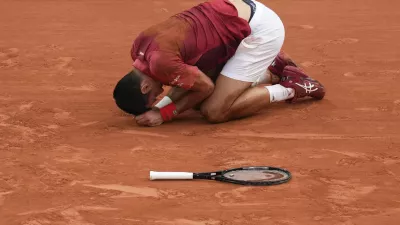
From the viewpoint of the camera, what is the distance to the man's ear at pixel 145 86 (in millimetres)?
6280

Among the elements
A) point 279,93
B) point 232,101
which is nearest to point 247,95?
point 232,101

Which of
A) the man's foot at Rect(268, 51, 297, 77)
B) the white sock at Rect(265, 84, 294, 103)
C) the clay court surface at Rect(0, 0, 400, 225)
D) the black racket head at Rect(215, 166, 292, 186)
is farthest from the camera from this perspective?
the man's foot at Rect(268, 51, 297, 77)

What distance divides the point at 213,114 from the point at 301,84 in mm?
825

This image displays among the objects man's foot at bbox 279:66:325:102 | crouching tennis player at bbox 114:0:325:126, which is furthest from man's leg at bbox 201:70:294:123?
man's foot at bbox 279:66:325:102

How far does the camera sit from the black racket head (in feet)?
17.7

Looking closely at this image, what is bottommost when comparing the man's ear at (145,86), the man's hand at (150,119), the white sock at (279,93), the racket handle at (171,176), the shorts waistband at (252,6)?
the man's hand at (150,119)

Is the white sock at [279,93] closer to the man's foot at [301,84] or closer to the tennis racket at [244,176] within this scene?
the man's foot at [301,84]

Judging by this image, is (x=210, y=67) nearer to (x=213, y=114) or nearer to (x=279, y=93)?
(x=213, y=114)

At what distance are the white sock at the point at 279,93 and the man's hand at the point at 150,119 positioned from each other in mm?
889

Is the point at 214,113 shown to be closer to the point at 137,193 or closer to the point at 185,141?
the point at 185,141

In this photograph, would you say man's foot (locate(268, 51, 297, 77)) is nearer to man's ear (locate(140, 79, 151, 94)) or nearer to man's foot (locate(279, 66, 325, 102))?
man's foot (locate(279, 66, 325, 102))

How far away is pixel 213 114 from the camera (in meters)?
6.56

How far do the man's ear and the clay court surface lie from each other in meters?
0.33

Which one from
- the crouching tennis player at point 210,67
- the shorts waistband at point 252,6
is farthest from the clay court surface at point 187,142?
the shorts waistband at point 252,6
